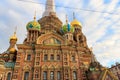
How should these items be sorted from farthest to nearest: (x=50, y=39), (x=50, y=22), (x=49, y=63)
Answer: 1. (x=50, y=22)
2. (x=50, y=39)
3. (x=49, y=63)

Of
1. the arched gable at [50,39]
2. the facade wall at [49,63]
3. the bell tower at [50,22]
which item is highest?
the bell tower at [50,22]

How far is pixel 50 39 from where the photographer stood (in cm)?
2541

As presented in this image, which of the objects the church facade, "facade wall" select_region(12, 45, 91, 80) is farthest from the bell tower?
"facade wall" select_region(12, 45, 91, 80)

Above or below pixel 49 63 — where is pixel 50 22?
above

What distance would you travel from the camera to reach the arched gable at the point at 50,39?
24823mm

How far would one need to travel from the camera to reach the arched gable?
24.8 metres

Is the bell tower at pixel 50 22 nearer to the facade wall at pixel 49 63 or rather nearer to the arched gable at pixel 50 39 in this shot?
the arched gable at pixel 50 39

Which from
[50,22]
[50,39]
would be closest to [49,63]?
[50,39]

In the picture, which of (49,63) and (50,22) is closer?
(49,63)

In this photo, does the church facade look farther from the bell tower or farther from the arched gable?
the bell tower

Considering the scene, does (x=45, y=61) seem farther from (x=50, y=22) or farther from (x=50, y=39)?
(x=50, y=22)

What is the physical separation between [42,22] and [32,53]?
1039 centimetres

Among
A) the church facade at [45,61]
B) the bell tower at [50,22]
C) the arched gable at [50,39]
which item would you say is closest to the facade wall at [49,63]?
the church facade at [45,61]

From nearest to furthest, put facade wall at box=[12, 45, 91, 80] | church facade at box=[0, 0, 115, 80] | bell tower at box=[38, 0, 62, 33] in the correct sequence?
facade wall at box=[12, 45, 91, 80] → church facade at box=[0, 0, 115, 80] → bell tower at box=[38, 0, 62, 33]
